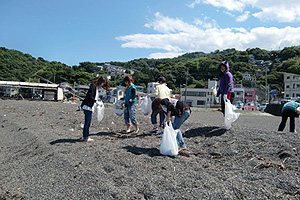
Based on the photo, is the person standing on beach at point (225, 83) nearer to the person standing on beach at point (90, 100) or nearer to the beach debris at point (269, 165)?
the beach debris at point (269, 165)

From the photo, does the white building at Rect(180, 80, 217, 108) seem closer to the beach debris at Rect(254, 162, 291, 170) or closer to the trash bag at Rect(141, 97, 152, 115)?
the trash bag at Rect(141, 97, 152, 115)

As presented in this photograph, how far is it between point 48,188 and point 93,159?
2.83 feet

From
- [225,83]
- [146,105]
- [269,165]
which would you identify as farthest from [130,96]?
[269,165]

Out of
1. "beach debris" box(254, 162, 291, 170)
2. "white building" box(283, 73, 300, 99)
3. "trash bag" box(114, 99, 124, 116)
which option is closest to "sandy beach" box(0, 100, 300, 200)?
"beach debris" box(254, 162, 291, 170)

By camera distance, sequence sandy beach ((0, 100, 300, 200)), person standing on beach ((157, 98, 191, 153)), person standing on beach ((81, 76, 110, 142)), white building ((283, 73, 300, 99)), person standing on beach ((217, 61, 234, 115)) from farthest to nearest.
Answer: white building ((283, 73, 300, 99)), person standing on beach ((217, 61, 234, 115)), person standing on beach ((81, 76, 110, 142)), person standing on beach ((157, 98, 191, 153)), sandy beach ((0, 100, 300, 200))

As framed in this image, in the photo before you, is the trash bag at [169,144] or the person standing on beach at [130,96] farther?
the person standing on beach at [130,96]

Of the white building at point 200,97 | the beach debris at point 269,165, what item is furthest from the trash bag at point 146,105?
the white building at point 200,97

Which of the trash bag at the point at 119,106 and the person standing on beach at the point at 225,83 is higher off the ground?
the person standing on beach at the point at 225,83

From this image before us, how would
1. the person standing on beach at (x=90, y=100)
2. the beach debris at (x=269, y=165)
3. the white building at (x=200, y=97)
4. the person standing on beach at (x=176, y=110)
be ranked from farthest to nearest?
the white building at (x=200, y=97), the person standing on beach at (x=90, y=100), the person standing on beach at (x=176, y=110), the beach debris at (x=269, y=165)

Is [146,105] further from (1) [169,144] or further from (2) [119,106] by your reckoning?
(1) [169,144]

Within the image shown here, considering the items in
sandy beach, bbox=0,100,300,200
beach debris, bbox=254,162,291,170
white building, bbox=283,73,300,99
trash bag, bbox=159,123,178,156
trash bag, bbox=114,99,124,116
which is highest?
white building, bbox=283,73,300,99

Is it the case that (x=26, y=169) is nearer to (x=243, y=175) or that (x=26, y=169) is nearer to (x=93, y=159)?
(x=93, y=159)

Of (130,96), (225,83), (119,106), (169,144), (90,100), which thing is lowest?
(169,144)

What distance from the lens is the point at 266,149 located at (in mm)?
3895
